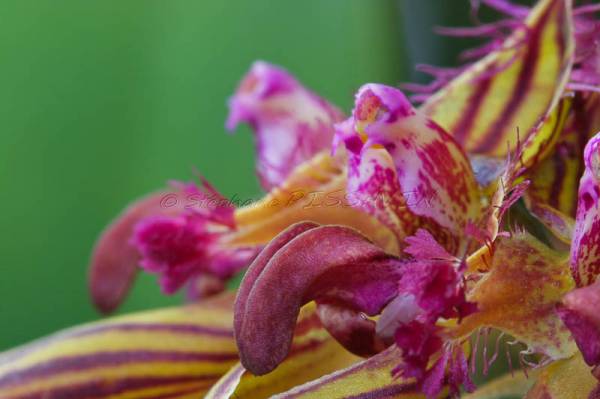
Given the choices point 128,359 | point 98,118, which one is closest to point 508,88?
point 128,359

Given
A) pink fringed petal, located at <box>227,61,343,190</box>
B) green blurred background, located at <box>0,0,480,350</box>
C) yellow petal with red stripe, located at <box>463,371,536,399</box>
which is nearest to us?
yellow petal with red stripe, located at <box>463,371,536,399</box>

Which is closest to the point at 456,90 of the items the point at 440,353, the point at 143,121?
the point at 440,353

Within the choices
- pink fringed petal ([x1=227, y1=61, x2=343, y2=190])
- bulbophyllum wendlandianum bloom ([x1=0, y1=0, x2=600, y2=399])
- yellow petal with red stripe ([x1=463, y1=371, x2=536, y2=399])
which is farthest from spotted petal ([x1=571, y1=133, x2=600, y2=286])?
pink fringed petal ([x1=227, y1=61, x2=343, y2=190])

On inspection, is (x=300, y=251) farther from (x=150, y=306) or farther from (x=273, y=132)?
(x=150, y=306)

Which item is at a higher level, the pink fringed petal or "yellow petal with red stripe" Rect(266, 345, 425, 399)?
the pink fringed petal

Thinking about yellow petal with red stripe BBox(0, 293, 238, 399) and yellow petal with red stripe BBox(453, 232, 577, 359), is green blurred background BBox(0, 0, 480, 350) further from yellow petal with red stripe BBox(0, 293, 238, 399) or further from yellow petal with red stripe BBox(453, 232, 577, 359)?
yellow petal with red stripe BBox(453, 232, 577, 359)

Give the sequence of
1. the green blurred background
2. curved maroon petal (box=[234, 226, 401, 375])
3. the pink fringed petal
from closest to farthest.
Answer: curved maroon petal (box=[234, 226, 401, 375]) → the pink fringed petal → the green blurred background

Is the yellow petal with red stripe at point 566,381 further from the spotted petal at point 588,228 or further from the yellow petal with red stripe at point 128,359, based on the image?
the yellow petal with red stripe at point 128,359

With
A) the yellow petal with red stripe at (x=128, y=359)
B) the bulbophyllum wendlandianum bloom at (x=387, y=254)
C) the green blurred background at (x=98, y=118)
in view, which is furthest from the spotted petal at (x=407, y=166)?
the green blurred background at (x=98, y=118)
